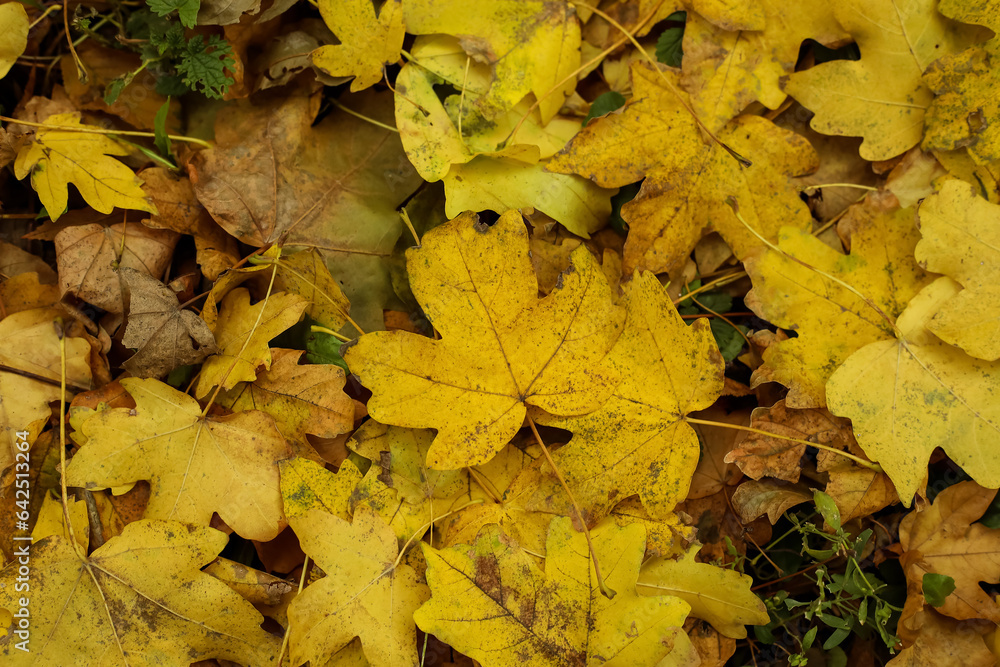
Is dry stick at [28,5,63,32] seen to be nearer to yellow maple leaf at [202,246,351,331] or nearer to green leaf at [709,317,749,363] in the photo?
yellow maple leaf at [202,246,351,331]

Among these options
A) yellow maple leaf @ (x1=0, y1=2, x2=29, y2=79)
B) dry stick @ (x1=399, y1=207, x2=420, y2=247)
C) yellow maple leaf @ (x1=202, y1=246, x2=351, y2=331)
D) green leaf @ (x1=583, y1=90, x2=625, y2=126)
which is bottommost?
yellow maple leaf @ (x1=202, y1=246, x2=351, y2=331)

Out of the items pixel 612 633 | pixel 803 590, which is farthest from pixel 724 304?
pixel 612 633

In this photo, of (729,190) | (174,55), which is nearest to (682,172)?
(729,190)

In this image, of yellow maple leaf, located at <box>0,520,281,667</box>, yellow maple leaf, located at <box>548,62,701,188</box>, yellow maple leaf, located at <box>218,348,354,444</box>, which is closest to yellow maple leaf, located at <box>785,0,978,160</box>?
yellow maple leaf, located at <box>548,62,701,188</box>

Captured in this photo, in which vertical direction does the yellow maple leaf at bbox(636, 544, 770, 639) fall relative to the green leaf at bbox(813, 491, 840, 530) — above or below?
below

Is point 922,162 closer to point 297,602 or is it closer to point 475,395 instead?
point 475,395

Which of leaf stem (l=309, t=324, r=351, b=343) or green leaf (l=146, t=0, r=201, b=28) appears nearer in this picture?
green leaf (l=146, t=0, r=201, b=28)

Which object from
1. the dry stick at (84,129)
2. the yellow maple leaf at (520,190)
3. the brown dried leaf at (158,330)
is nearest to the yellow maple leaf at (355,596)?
the brown dried leaf at (158,330)
